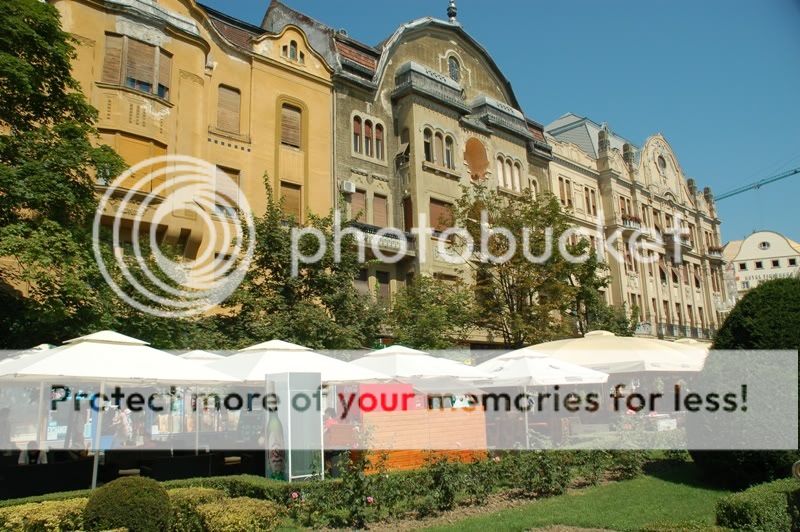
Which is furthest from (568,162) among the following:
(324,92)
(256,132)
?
(256,132)

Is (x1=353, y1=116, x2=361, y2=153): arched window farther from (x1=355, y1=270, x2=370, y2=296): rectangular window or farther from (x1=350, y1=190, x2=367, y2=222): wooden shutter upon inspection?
(x1=355, y1=270, x2=370, y2=296): rectangular window

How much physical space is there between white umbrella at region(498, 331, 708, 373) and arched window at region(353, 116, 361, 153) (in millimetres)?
14081

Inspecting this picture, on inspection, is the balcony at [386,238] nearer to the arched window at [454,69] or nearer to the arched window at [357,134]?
the arched window at [357,134]

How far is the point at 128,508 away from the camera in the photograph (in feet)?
24.6

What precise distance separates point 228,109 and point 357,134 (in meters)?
5.97

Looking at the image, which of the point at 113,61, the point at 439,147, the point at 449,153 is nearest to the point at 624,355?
the point at 439,147

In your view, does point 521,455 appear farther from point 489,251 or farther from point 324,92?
point 324,92

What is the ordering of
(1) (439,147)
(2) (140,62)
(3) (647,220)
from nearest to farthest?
(2) (140,62) → (1) (439,147) → (3) (647,220)

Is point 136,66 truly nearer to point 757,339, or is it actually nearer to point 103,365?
point 103,365

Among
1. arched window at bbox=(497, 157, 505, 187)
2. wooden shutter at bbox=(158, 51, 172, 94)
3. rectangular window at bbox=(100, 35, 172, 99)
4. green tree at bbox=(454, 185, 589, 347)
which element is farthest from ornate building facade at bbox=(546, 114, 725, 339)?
rectangular window at bbox=(100, 35, 172, 99)

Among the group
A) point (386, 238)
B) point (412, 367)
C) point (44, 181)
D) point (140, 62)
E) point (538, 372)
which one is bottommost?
point (538, 372)

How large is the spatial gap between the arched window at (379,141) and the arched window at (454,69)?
598cm

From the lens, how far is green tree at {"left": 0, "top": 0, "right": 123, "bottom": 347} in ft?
39.9

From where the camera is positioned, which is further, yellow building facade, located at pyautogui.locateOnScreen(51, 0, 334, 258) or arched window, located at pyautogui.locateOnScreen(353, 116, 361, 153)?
arched window, located at pyautogui.locateOnScreen(353, 116, 361, 153)
